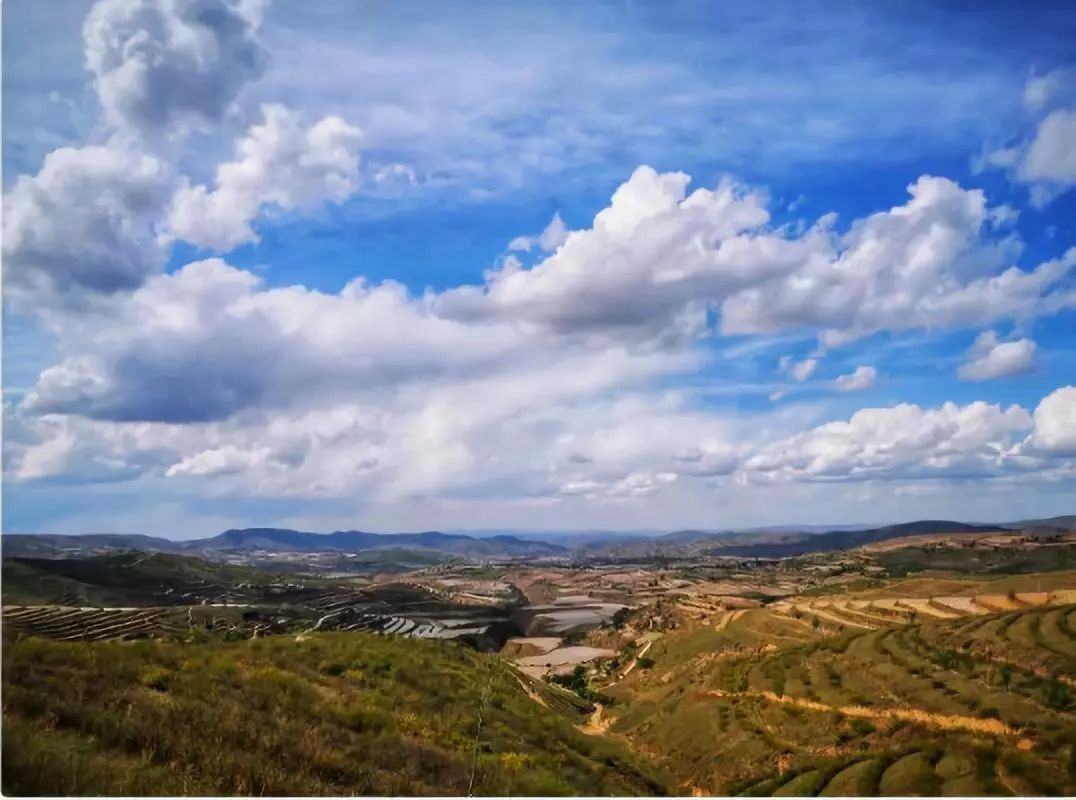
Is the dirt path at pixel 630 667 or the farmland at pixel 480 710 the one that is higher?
the farmland at pixel 480 710

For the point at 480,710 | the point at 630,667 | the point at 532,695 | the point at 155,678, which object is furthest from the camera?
the point at 630,667

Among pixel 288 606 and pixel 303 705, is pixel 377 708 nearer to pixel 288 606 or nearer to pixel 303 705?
pixel 303 705

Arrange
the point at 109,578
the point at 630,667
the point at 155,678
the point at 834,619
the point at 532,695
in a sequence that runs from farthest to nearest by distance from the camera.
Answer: the point at 630,667 < the point at 834,619 < the point at 109,578 < the point at 532,695 < the point at 155,678

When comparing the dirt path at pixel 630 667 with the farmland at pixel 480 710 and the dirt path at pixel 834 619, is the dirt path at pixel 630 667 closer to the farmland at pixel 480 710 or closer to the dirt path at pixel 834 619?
the farmland at pixel 480 710

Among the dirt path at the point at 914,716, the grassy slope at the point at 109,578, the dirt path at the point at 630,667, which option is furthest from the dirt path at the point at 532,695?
the dirt path at the point at 630,667

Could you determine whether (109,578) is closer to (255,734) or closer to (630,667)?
(630,667)

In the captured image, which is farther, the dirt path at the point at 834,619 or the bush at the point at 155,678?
the dirt path at the point at 834,619

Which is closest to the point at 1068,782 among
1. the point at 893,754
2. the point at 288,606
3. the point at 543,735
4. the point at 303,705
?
the point at 893,754

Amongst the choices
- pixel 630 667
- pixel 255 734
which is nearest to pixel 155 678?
pixel 255 734
